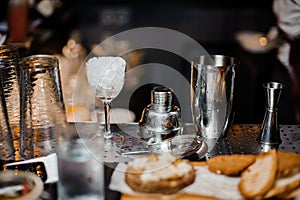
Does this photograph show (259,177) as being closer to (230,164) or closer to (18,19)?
(230,164)

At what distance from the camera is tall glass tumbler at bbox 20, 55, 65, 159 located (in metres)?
1.01

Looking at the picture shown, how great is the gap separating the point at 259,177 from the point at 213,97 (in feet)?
1.03

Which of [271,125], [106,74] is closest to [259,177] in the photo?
[271,125]

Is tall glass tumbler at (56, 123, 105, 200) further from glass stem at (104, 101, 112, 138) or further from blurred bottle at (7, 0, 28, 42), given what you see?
blurred bottle at (7, 0, 28, 42)

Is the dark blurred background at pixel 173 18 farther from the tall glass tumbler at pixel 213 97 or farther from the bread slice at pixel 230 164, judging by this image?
the bread slice at pixel 230 164

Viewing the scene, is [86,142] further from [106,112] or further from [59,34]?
[59,34]

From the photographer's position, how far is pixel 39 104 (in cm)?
104

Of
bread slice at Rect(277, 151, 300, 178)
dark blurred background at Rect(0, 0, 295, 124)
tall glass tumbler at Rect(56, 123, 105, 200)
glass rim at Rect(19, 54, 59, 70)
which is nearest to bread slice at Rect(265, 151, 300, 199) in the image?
bread slice at Rect(277, 151, 300, 178)

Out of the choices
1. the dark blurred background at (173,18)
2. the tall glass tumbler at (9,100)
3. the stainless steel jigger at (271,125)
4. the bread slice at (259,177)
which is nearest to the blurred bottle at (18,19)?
the dark blurred background at (173,18)

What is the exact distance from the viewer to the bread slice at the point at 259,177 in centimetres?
80

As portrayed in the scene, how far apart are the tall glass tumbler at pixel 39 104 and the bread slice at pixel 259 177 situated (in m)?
0.43

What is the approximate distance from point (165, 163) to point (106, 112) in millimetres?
309

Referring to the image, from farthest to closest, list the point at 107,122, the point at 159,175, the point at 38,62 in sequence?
the point at 107,122, the point at 38,62, the point at 159,175

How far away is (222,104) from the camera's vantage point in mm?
1121
